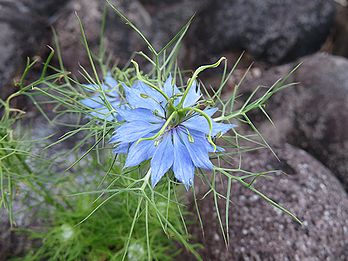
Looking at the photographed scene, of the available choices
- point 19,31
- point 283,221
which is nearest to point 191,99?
point 283,221

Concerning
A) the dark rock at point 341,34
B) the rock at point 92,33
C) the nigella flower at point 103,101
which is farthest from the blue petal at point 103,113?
the dark rock at point 341,34

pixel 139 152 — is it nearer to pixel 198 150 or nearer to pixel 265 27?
pixel 198 150

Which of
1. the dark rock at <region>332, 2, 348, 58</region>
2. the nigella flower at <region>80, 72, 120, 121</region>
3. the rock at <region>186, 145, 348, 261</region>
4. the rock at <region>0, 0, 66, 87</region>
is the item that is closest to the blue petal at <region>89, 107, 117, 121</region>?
the nigella flower at <region>80, 72, 120, 121</region>

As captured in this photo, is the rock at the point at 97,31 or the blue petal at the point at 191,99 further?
the rock at the point at 97,31

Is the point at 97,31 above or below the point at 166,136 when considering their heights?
below

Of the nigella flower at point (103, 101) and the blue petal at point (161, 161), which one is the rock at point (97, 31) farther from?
the blue petal at point (161, 161)

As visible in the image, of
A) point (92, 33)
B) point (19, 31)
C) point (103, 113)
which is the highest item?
point (103, 113)
